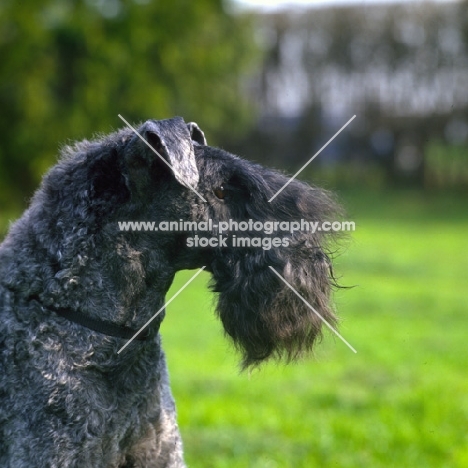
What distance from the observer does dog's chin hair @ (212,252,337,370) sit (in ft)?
10.5

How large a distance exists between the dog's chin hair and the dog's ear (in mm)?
446

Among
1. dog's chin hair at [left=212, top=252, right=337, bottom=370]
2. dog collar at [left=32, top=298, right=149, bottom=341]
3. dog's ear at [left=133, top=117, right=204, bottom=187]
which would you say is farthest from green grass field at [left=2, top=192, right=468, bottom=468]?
dog's ear at [left=133, top=117, right=204, bottom=187]

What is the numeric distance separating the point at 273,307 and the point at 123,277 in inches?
25.8

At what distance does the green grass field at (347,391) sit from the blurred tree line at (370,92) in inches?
532

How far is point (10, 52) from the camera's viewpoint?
1532 cm

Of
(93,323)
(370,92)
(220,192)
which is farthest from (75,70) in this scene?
(370,92)

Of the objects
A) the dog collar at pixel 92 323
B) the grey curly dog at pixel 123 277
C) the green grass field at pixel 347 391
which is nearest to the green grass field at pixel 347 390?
the green grass field at pixel 347 391

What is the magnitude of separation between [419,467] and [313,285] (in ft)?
6.82

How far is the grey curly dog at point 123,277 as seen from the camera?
2973 mm

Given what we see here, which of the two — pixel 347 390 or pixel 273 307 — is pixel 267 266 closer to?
pixel 273 307

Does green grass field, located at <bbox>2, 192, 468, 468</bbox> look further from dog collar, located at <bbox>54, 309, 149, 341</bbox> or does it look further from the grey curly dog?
dog collar, located at <bbox>54, 309, 149, 341</bbox>

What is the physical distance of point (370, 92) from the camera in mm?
27391

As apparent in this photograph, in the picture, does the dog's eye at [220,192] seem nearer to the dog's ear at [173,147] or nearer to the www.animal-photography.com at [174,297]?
the www.animal-photography.com at [174,297]

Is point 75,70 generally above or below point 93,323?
below
